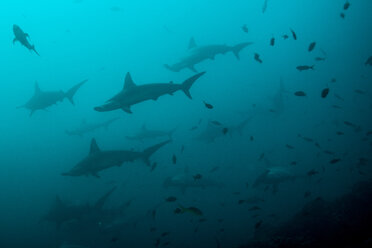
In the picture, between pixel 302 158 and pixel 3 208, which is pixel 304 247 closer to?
pixel 302 158

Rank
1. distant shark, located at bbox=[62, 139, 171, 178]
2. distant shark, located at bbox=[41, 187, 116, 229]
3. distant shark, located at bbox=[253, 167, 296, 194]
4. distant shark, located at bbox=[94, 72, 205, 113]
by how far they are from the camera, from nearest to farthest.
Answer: distant shark, located at bbox=[94, 72, 205, 113] < distant shark, located at bbox=[62, 139, 171, 178] < distant shark, located at bbox=[41, 187, 116, 229] < distant shark, located at bbox=[253, 167, 296, 194]

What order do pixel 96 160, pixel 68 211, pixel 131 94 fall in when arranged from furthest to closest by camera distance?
pixel 68 211 < pixel 96 160 < pixel 131 94

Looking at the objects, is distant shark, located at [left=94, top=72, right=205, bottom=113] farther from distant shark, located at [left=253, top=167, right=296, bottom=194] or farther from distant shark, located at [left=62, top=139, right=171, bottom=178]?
distant shark, located at [left=253, top=167, right=296, bottom=194]

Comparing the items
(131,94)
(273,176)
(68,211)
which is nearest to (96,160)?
(131,94)

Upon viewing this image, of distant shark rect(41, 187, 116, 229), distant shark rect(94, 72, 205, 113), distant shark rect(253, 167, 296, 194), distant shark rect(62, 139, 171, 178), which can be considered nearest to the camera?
distant shark rect(94, 72, 205, 113)

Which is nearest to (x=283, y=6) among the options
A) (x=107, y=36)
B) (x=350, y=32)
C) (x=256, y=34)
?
(x=256, y=34)

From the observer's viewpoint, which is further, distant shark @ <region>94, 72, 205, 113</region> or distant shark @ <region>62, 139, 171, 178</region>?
distant shark @ <region>62, 139, 171, 178</region>

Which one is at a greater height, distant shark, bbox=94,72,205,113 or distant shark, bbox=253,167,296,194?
distant shark, bbox=94,72,205,113

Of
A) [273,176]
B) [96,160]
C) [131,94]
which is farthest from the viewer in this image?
[273,176]

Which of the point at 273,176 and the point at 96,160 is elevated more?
the point at 96,160

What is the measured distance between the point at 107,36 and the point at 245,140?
120 metres

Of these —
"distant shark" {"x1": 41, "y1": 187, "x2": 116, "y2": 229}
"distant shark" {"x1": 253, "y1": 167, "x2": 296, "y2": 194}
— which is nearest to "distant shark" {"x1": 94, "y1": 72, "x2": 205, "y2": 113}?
"distant shark" {"x1": 41, "y1": 187, "x2": 116, "y2": 229}

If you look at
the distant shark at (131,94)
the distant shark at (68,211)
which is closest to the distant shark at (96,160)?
the distant shark at (131,94)

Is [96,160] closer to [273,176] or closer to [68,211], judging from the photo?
[68,211]
